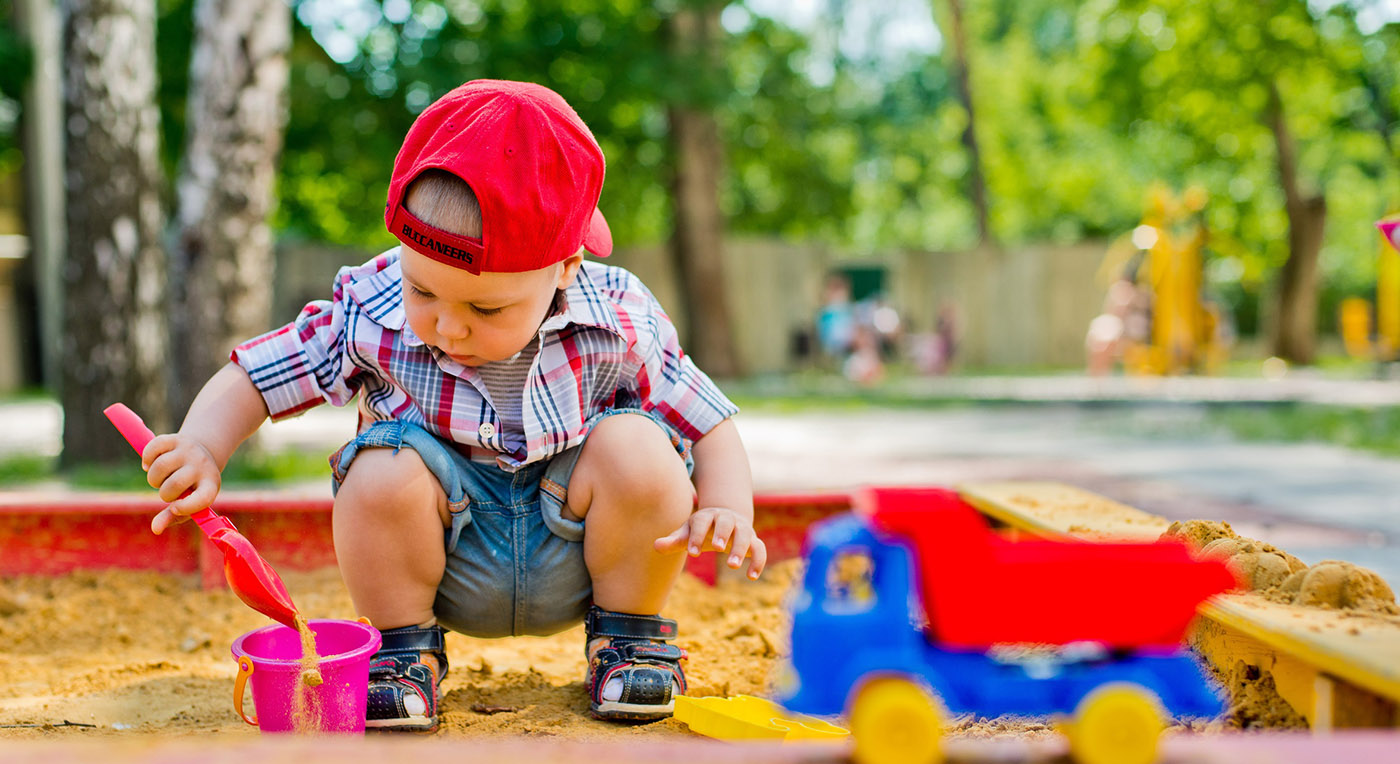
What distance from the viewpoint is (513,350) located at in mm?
1641

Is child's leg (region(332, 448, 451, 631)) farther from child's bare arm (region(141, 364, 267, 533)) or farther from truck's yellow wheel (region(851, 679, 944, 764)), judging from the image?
truck's yellow wheel (region(851, 679, 944, 764))

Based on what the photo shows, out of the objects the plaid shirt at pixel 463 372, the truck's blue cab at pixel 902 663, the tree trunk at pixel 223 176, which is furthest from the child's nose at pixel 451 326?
the tree trunk at pixel 223 176

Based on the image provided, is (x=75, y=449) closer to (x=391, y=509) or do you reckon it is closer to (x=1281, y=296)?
(x=391, y=509)

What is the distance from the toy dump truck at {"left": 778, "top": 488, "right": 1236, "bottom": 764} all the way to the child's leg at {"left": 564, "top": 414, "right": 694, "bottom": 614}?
2.27 feet

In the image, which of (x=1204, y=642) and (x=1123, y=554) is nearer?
(x=1123, y=554)

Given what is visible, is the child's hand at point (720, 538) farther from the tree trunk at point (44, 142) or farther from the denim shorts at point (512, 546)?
the tree trunk at point (44, 142)

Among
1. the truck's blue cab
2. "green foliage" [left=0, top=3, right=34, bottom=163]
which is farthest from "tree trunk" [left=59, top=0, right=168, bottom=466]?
"green foliage" [left=0, top=3, right=34, bottom=163]

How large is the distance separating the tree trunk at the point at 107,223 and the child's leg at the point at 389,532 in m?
4.05

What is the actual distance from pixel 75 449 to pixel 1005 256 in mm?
13971

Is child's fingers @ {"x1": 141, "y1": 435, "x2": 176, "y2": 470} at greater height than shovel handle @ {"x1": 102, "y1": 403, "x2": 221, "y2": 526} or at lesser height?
lesser

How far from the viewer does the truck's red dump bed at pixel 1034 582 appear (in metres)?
0.98

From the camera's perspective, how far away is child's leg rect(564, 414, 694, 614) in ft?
5.57

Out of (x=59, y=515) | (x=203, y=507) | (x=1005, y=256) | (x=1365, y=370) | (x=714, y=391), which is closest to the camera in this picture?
(x=203, y=507)

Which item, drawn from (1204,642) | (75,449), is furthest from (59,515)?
(75,449)
